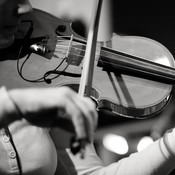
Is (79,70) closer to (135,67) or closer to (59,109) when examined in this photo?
(135,67)

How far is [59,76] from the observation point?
85 cm

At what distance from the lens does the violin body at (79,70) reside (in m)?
0.81

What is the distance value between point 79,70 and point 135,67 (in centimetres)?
14

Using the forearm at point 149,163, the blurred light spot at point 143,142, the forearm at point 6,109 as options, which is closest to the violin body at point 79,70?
the forearm at point 149,163

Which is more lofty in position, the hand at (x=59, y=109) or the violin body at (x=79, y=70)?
the hand at (x=59, y=109)

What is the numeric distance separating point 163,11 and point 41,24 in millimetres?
479

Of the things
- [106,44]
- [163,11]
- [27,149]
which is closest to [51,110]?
[27,149]

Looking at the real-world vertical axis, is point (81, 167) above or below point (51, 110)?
below

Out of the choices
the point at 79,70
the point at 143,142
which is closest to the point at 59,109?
the point at 79,70

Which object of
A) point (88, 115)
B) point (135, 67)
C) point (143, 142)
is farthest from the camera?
point (143, 142)

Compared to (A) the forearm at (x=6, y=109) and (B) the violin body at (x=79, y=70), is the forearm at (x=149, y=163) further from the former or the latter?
(A) the forearm at (x=6, y=109)

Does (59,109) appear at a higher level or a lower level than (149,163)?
higher

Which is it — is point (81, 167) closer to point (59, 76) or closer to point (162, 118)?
point (59, 76)

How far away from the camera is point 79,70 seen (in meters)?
0.85
